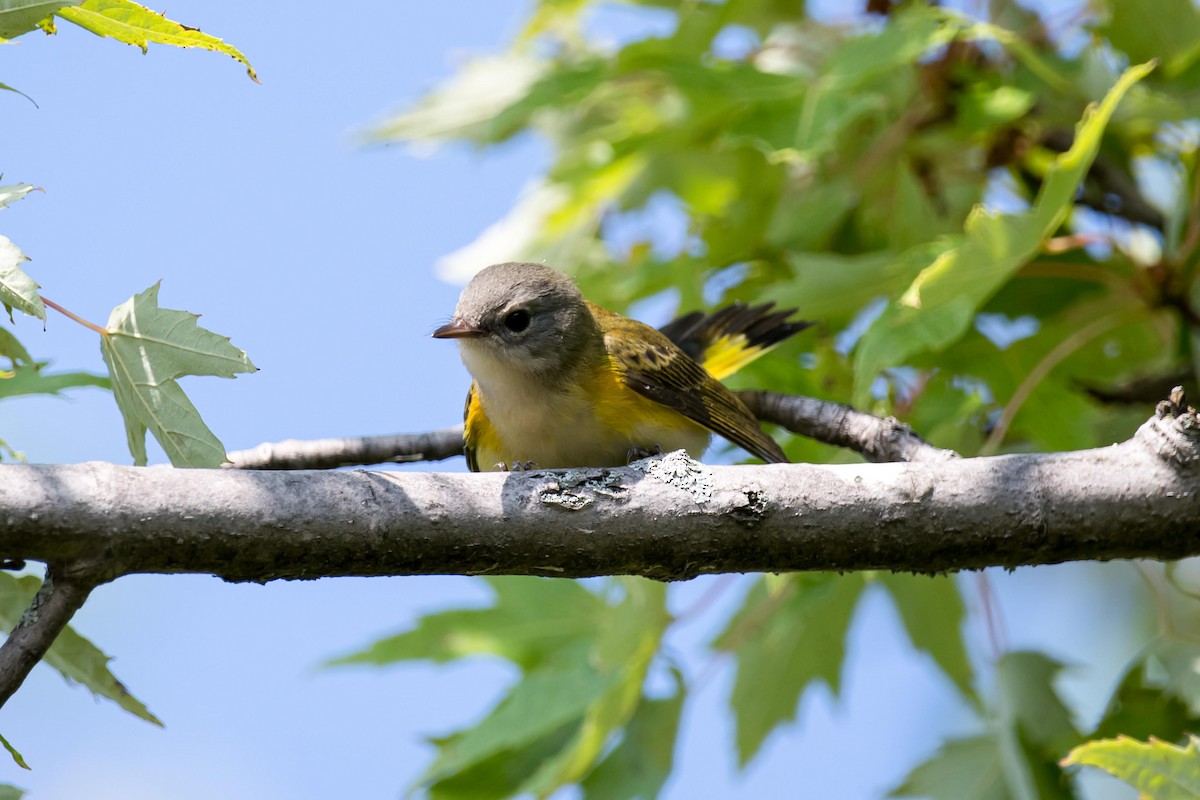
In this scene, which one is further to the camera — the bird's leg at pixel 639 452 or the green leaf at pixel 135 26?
the bird's leg at pixel 639 452

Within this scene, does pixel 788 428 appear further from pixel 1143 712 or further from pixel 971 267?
pixel 1143 712

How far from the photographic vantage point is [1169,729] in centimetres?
284

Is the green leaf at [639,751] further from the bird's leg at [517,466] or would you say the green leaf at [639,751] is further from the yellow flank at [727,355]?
the yellow flank at [727,355]

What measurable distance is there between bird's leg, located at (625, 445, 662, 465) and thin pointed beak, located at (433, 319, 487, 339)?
544mm

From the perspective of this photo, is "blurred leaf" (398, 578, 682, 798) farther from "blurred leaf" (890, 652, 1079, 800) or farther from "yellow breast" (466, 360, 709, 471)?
"blurred leaf" (890, 652, 1079, 800)

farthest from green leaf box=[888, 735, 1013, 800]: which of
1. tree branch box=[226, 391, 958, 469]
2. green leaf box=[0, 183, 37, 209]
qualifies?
green leaf box=[0, 183, 37, 209]

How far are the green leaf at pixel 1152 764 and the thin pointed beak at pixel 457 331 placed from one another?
1.95 m

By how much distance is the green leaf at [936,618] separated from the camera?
3586 mm

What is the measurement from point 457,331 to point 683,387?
2.15ft

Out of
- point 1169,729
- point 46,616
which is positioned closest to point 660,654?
point 1169,729

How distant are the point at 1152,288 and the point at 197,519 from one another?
2672 millimetres

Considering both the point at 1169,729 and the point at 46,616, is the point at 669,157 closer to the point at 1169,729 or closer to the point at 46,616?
the point at 1169,729

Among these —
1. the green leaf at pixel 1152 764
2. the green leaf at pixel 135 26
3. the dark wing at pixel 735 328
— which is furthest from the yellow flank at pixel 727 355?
the green leaf at pixel 135 26

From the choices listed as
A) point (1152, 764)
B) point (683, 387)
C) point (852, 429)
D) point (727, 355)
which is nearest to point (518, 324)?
point (683, 387)
